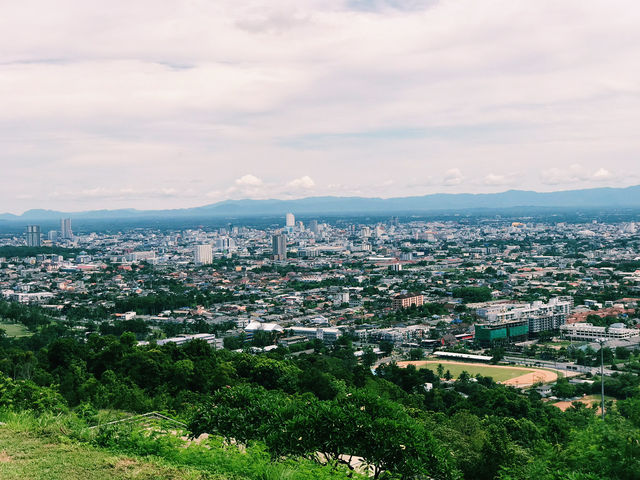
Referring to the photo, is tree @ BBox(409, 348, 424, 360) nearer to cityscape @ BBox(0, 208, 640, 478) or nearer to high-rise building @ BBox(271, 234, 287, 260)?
cityscape @ BBox(0, 208, 640, 478)

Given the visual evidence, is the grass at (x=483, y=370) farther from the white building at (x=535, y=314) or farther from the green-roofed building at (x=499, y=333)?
the white building at (x=535, y=314)

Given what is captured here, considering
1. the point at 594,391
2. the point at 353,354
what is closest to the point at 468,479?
the point at 594,391

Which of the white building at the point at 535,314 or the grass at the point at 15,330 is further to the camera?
the white building at the point at 535,314

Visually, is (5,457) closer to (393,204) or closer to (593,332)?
(593,332)

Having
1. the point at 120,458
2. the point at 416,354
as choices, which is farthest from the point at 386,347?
the point at 120,458

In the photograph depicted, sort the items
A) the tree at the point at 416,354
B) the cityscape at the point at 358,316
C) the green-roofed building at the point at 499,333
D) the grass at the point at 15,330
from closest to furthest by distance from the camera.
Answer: the cityscape at the point at 358,316 < the tree at the point at 416,354 < the green-roofed building at the point at 499,333 < the grass at the point at 15,330

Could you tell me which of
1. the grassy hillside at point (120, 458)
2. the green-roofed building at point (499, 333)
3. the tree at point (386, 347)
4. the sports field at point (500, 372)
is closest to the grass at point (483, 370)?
the sports field at point (500, 372)

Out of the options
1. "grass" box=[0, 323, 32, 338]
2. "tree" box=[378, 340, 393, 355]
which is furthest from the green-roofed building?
"grass" box=[0, 323, 32, 338]
